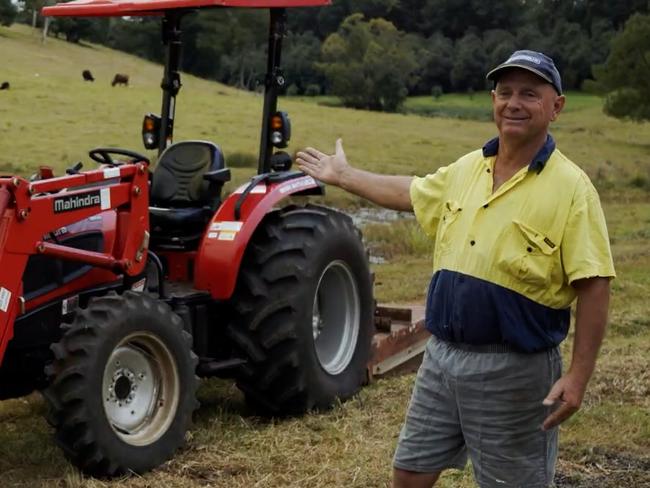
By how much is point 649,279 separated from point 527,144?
756 centimetres

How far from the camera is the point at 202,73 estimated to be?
7138cm

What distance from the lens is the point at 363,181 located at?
12.5 ft

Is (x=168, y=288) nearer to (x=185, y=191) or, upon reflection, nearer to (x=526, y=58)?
(x=185, y=191)

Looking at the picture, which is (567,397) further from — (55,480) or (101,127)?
(101,127)

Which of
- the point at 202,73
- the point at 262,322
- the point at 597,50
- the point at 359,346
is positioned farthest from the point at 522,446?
the point at 597,50

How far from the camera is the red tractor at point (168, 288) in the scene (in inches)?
188

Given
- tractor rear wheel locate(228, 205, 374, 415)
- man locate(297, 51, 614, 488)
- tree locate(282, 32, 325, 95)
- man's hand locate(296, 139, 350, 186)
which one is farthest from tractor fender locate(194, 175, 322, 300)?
tree locate(282, 32, 325, 95)

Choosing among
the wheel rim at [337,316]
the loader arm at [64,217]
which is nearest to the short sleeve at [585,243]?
the loader arm at [64,217]

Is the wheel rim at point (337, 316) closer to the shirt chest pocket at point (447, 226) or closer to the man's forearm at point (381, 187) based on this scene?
the man's forearm at point (381, 187)

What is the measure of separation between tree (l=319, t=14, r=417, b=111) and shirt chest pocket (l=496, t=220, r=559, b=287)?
70.2 metres

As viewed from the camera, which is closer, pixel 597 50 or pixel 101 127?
pixel 101 127

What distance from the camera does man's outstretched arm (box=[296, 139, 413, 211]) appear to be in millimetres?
3750

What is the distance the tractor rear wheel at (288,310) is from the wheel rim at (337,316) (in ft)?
0.29

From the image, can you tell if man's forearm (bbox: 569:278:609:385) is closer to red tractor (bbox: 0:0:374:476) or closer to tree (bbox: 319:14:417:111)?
red tractor (bbox: 0:0:374:476)
